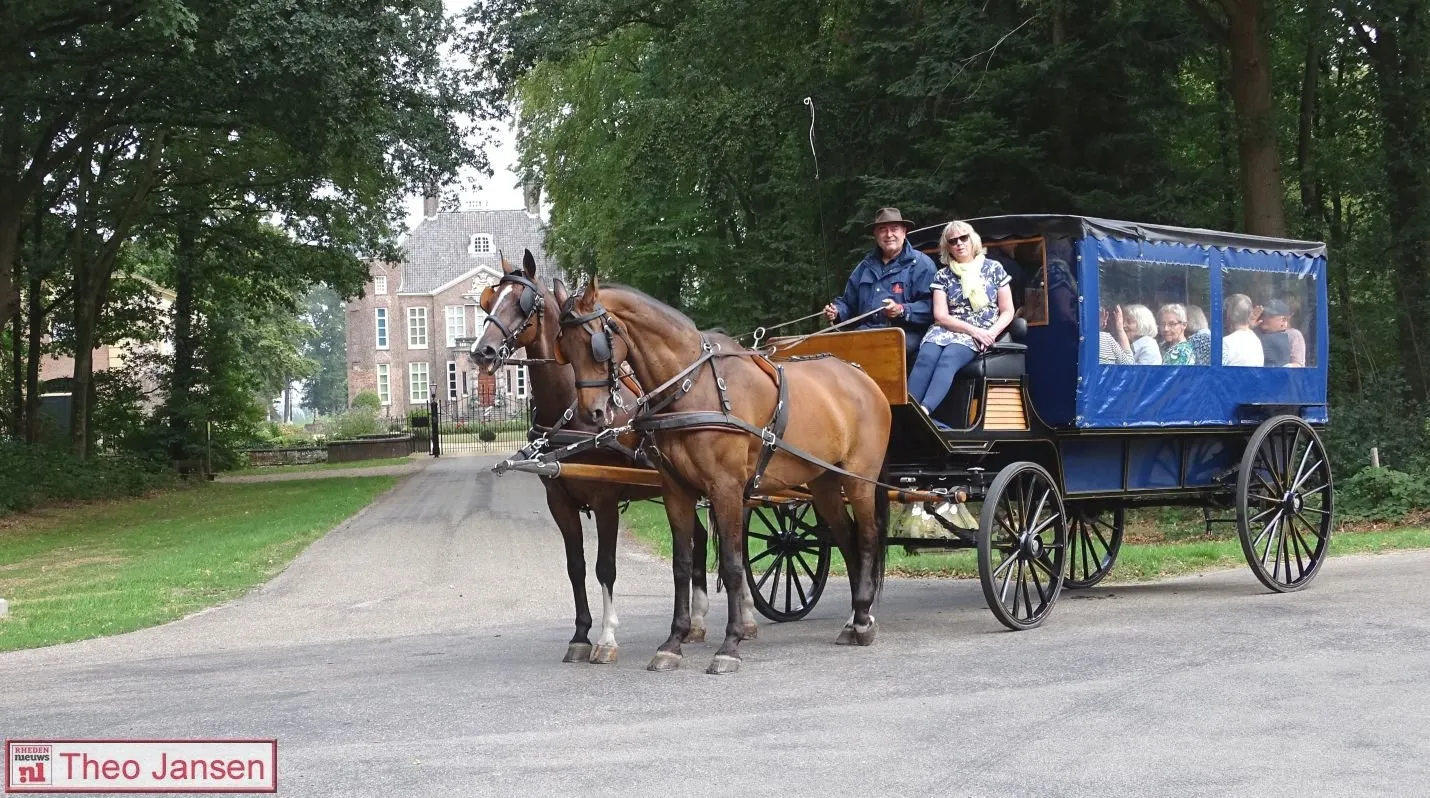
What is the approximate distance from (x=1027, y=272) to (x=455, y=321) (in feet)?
266

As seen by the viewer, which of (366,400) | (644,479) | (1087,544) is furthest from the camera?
(366,400)

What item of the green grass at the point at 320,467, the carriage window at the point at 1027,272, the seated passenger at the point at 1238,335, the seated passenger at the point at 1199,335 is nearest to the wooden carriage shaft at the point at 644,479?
the carriage window at the point at 1027,272

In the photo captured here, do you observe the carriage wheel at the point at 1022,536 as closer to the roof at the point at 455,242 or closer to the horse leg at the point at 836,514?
the horse leg at the point at 836,514

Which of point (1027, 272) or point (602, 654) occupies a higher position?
point (1027, 272)

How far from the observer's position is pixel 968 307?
32.4 ft

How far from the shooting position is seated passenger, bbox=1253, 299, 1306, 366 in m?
11.5

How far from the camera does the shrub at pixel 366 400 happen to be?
79.1 metres

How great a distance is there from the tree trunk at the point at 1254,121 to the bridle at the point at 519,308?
13004 millimetres

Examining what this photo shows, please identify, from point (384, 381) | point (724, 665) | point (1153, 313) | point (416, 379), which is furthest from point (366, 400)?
point (724, 665)

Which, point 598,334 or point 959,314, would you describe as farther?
point 959,314

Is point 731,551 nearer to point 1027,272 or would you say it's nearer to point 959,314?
point 959,314

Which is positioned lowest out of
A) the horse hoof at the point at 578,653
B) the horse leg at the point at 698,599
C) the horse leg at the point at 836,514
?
the horse hoof at the point at 578,653

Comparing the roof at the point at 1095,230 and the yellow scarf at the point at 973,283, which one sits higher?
the roof at the point at 1095,230

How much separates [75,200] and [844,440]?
29.6 meters
